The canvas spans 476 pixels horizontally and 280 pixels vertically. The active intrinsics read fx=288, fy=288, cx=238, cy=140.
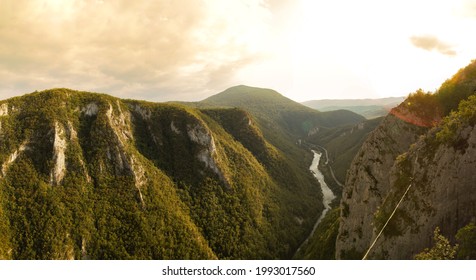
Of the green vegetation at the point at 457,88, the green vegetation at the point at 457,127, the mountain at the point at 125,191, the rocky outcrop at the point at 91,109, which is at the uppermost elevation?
the rocky outcrop at the point at 91,109

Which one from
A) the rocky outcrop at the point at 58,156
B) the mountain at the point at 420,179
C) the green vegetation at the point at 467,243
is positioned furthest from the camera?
the rocky outcrop at the point at 58,156

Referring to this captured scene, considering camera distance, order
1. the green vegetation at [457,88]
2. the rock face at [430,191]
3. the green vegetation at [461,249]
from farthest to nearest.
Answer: the green vegetation at [457,88], the rock face at [430,191], the green vegetation at [461,249]

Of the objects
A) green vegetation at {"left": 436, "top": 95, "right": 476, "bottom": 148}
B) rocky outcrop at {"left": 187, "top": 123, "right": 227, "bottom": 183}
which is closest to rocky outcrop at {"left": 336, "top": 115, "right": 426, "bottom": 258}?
green vegetation at {"left": 436, "top": 95, "right": 476, "bottom": 148}

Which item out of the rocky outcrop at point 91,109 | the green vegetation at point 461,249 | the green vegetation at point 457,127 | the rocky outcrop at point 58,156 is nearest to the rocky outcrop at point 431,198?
the green vegetation at point 457,127

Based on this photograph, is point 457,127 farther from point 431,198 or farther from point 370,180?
point 370,180

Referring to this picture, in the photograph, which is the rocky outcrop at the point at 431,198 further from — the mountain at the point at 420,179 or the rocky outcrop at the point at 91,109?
the rocky outcrop at the point at 91,109

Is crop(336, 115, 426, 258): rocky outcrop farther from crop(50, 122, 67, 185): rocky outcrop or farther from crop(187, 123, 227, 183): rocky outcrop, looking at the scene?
crop(50, 122, 67, 185): rocky outcrop

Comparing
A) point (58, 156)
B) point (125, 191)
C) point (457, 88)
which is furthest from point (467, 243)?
point (58, 156)

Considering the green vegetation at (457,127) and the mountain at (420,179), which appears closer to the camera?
the mountain at (420,179)
